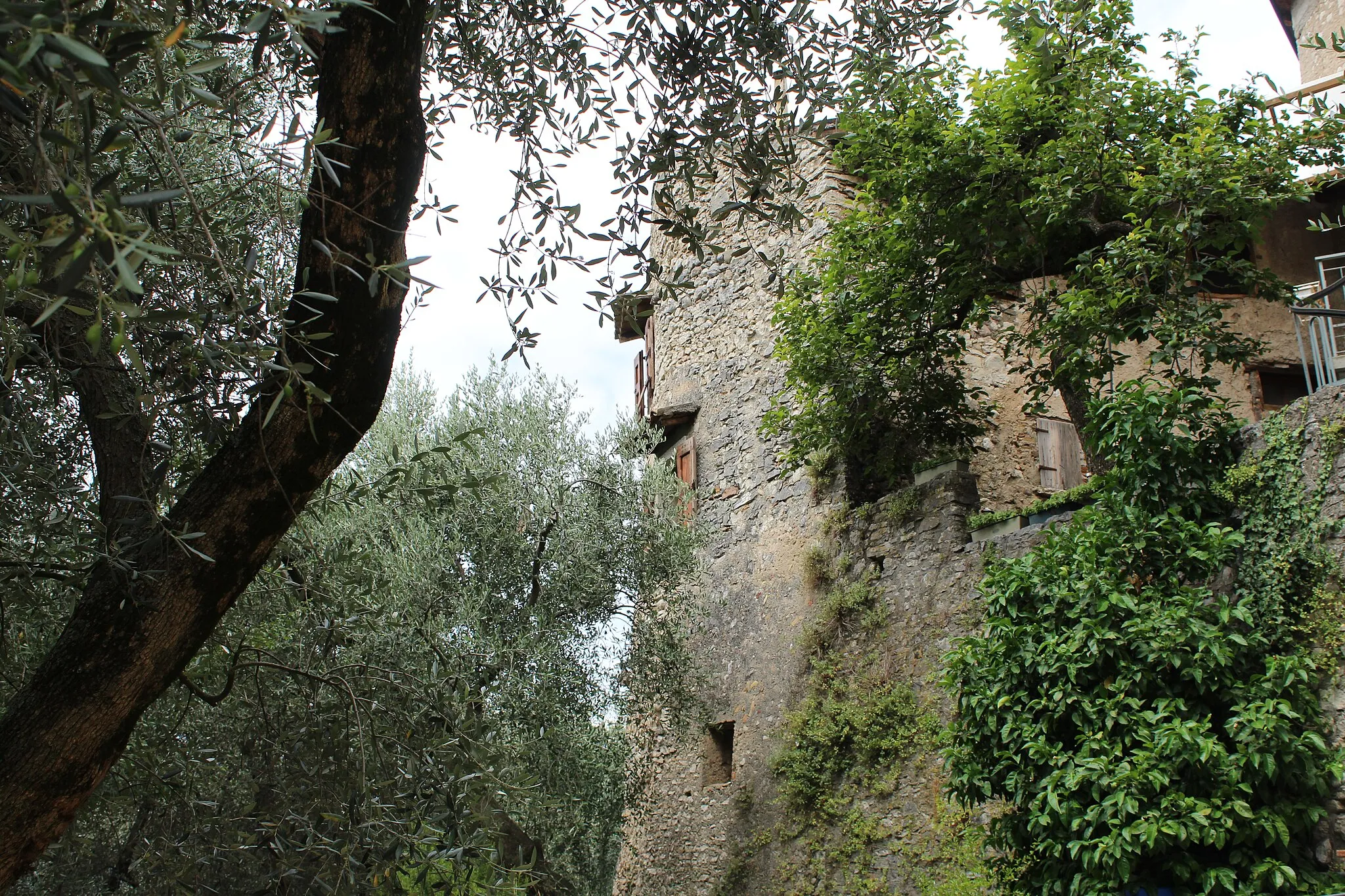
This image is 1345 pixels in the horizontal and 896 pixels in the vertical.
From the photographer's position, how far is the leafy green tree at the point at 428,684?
14.6ft

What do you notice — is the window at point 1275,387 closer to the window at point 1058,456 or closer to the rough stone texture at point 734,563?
the window at point 1058,456

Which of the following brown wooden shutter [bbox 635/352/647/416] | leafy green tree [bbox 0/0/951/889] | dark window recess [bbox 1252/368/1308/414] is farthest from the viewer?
brown wooden shutter [bbox 635/352/647/416]

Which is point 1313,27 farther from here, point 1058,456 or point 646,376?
point 646,376

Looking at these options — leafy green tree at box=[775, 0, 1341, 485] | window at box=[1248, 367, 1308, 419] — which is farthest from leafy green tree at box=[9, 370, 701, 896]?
window at box=[1248, 367, 1308, 419]

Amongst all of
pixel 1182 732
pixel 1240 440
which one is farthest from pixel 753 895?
pixel 1240 440

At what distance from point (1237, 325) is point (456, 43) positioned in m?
9.72

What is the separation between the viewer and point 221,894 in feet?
15.8

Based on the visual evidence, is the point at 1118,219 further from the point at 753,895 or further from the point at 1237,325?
the point at 753,895

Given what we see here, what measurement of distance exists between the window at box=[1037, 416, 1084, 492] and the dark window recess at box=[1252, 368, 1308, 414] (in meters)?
2.15

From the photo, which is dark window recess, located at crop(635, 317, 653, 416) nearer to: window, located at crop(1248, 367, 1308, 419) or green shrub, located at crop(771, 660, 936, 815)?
green shrub, located at crop(771, 660, 936, 815)

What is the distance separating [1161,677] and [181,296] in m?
5.25

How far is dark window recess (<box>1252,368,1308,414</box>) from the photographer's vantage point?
11695 millimetres

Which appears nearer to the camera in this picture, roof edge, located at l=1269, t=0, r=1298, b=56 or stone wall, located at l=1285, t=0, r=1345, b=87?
stone wall, located at l=1285, t=0, r=1345, b=87

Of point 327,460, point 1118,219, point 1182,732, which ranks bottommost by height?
point 1182,732
